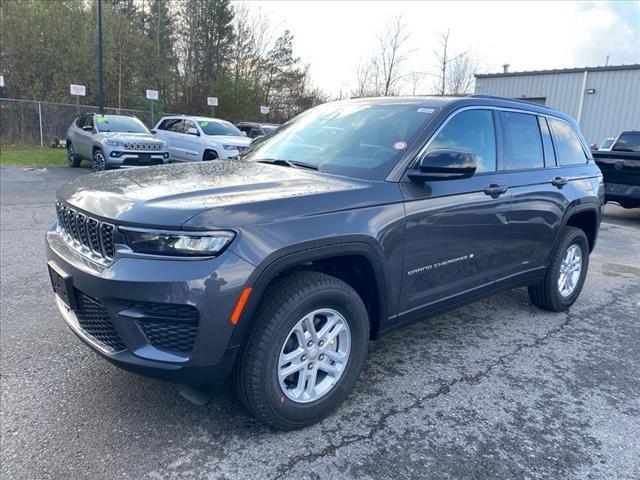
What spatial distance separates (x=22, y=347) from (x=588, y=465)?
355 centimetres

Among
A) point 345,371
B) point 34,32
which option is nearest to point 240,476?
point 345,371

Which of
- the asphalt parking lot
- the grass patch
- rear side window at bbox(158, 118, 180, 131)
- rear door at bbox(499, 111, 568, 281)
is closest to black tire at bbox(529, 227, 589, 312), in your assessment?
rear door at bbox(499, 111, 568, 281)

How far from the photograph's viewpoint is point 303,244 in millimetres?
2434

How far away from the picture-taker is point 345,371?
2785mm

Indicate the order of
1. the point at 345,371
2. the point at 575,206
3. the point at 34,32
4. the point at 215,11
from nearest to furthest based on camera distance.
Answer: the point at 345,371 < the point at 575,206 < the point at 34,32 < the point at 215,11

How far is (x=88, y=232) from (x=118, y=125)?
41.6ft

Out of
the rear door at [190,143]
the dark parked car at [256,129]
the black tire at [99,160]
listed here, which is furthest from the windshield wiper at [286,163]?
the dark parked car at [256,129]

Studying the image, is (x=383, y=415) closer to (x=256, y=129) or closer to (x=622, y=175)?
(x=622, y=175)

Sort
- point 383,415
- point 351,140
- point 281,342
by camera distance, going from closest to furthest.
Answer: point 281,342 → point 383,415 → point 351,140

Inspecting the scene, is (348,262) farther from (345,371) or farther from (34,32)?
(34,32)

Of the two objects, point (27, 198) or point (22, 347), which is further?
point (27, 198)

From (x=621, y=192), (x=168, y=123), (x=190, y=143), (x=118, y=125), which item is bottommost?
(x=621, y=192)

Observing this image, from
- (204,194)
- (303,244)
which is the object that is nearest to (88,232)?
(204,194)

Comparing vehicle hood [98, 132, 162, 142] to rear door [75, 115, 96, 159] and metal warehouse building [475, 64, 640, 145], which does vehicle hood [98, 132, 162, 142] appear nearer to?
rear door [75, 115, 96, 159]
